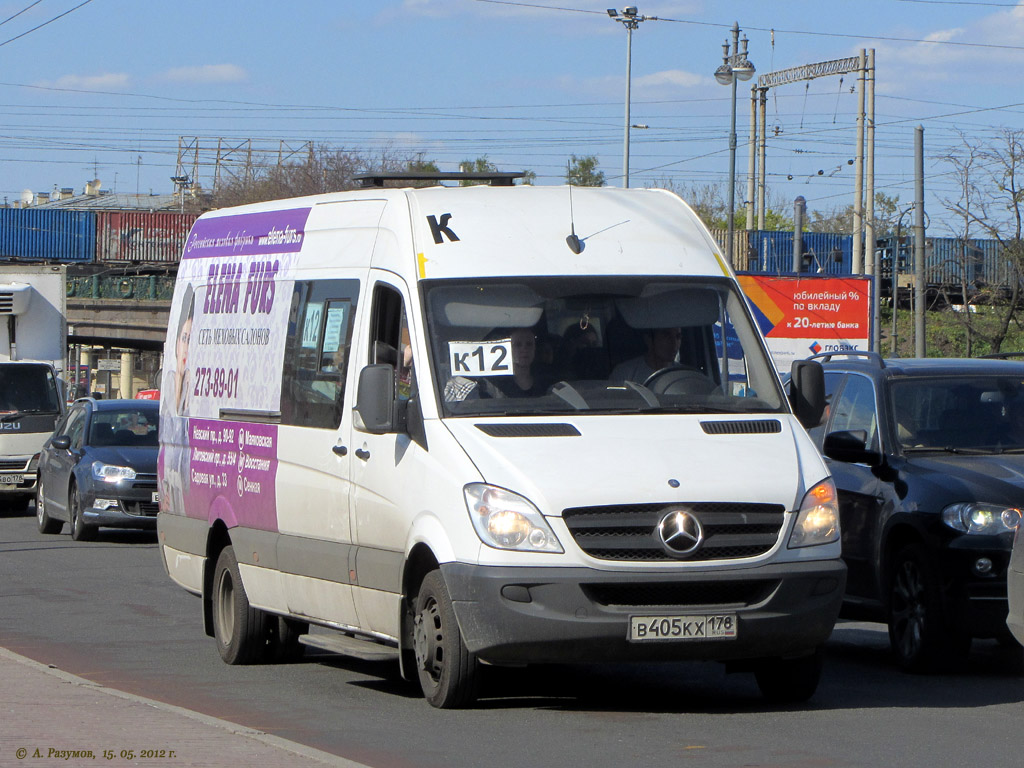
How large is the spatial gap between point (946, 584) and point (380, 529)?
3.12 metres

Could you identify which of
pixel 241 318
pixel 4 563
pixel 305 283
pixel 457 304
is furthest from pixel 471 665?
pixel 4 563

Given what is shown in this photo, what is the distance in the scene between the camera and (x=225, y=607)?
10.0 m

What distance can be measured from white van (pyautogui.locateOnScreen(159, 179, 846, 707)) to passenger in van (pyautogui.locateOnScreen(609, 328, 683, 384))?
0.04 feet

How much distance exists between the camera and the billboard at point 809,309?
1192 inches

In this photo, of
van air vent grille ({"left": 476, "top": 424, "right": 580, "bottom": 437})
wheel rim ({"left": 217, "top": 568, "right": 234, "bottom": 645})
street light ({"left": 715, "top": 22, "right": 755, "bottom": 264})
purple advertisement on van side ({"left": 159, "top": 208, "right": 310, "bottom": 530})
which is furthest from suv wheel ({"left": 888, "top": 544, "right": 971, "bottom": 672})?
street light ({"left": 715, "top": 22, "right": 755, "bottom": 264})

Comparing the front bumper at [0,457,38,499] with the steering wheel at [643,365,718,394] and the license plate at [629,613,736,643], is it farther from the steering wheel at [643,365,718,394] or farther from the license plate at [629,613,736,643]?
the license plate at [629,613,736,643]

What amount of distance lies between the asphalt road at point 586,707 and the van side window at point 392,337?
162 centimetres

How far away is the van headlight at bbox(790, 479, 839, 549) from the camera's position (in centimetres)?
735

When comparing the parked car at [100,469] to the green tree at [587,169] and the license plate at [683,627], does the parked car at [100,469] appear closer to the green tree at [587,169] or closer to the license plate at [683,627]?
the license plate at [683,627]

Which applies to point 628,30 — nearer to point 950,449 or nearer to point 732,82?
point 732,82

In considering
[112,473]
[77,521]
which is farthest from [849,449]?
[77,521]

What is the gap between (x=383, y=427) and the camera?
771 centimetres

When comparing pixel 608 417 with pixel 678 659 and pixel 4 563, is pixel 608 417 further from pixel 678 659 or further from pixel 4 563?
pixel 4 563

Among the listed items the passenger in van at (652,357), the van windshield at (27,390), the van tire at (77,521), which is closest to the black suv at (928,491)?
the passenger in van at (652,357)
